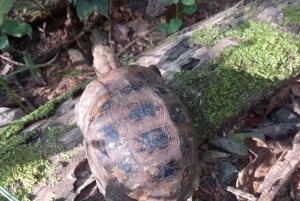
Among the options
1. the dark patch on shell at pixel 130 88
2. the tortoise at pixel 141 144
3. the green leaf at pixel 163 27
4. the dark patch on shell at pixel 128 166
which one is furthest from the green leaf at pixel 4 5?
the green leaf at pixel 163 27

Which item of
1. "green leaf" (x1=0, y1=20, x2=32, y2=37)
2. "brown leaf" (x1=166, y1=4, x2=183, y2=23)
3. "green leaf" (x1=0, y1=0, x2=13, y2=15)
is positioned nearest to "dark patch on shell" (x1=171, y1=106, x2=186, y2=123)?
"green leaf" (x1=0, y1=0, x2=13, y2=15)

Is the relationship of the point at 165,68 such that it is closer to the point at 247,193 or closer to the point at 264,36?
the point at 264,36

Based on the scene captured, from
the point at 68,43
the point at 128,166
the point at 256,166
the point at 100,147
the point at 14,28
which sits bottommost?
the point at 256,166

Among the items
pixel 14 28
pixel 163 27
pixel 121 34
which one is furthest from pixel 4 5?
pixel 121 34

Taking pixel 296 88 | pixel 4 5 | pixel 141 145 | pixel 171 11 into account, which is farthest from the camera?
pixel 171 11

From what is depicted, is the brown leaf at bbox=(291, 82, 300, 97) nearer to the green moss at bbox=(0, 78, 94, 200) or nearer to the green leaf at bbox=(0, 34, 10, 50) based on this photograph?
the green moss at bbox=(0, 78, 94, 200)

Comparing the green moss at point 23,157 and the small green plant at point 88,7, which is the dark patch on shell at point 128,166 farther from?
the small green plant at point 88,7

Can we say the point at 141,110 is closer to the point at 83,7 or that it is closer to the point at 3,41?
the point at 83,7

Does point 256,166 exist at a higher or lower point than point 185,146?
lower
